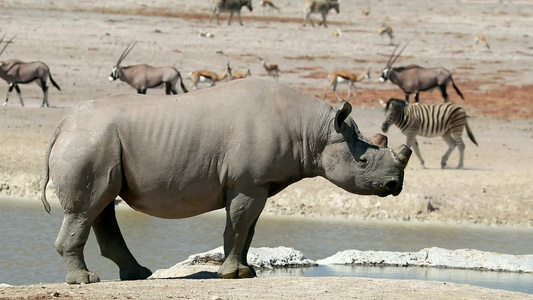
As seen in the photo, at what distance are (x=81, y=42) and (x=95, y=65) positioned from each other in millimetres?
2446

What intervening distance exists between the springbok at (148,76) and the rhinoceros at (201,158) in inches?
690

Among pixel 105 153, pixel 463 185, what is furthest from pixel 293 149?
pixel 463 185

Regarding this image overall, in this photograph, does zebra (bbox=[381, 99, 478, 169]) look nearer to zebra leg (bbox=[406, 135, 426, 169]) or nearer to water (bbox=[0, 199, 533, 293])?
zebra leg (bbox=[406, 135, 426, 169])

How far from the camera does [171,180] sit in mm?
7391

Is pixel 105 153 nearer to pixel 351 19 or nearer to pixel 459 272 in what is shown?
pixel 459 272

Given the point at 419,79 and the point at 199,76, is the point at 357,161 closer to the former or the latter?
the point at 419,79

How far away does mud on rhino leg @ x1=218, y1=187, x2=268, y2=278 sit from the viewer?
7.46 metres

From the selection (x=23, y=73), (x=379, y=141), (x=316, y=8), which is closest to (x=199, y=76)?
(x=23, y=73)

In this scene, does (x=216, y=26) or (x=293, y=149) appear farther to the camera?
(x=216, y=26)

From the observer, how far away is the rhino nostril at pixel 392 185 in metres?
7.80

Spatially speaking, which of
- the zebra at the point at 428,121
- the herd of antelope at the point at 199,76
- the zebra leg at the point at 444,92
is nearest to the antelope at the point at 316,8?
the herd of antelope at the point at 199,76

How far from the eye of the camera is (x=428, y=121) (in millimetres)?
18766

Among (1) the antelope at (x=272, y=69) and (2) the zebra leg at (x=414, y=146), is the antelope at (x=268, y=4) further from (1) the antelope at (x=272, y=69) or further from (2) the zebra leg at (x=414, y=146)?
(2) the zebra leg at (x=414, y=146)

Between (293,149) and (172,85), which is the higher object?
(293,149)
